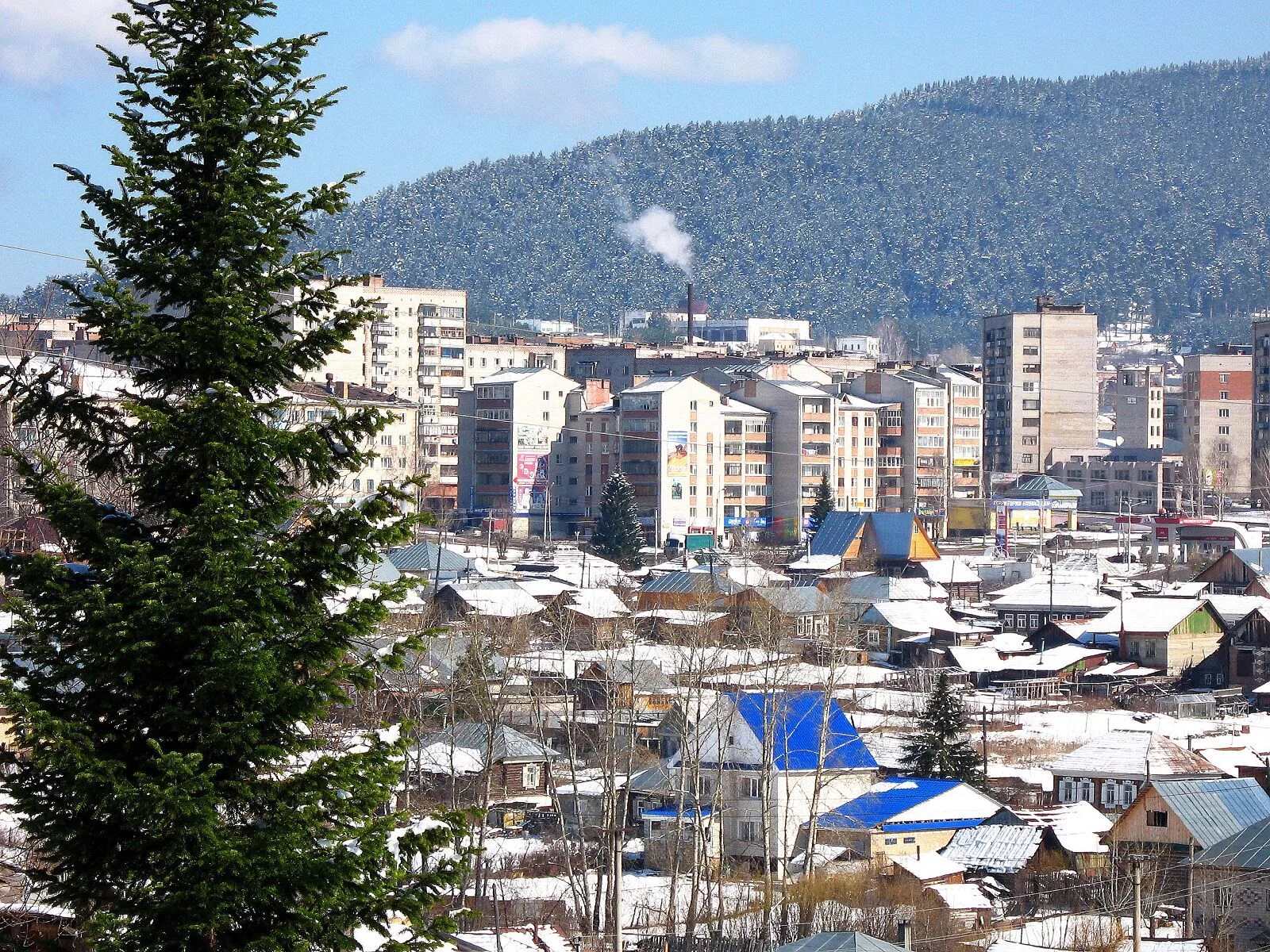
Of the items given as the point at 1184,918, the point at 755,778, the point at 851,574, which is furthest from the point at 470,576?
the point at 1184,918

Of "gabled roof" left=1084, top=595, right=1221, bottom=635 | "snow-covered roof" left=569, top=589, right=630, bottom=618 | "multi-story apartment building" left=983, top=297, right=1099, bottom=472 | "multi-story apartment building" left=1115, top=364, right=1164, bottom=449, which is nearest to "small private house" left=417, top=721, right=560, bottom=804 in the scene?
"snow-covered roof" left=569, top=589, right=630, bottom=618

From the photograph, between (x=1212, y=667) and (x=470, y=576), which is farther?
(x=470, y=576)

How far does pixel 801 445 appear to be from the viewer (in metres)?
68.7

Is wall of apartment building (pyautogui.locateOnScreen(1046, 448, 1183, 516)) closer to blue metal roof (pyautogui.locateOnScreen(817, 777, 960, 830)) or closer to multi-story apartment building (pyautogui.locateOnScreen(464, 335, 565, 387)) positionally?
multi-story apartment building (pyautogui.locateOnScreen(464, 335, 565, 387))

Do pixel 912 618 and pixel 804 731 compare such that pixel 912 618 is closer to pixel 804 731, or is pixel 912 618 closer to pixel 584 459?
pixel 804 731

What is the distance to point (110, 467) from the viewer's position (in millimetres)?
6617

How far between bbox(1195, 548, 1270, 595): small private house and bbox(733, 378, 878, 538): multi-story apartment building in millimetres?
19674

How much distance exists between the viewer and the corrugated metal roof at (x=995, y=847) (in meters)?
22.2

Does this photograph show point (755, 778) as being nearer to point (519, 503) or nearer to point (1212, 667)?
point (1212, 667)

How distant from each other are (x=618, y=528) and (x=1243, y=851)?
125 feet

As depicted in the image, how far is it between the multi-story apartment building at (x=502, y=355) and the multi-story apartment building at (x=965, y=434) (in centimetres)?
2053

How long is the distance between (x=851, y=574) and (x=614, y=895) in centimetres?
3488

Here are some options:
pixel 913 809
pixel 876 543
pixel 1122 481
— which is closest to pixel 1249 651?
pixel 913 809

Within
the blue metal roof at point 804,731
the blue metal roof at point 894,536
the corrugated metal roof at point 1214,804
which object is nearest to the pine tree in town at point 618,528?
the blue metal roof at point 894,536
